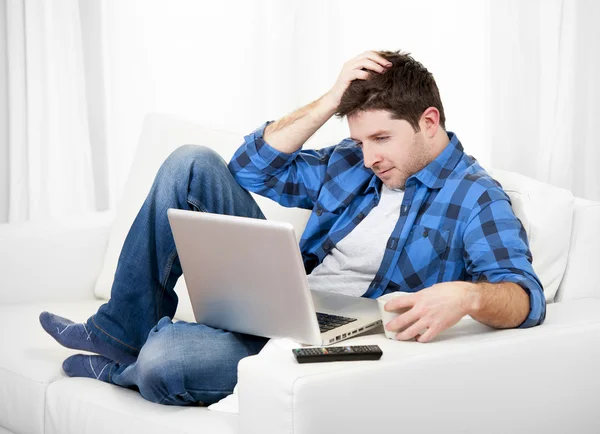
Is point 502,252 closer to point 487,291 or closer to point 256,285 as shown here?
point 487,291

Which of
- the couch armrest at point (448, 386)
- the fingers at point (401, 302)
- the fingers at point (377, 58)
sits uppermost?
the fingers at point (377, 58)

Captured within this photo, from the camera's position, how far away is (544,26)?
7.35ft

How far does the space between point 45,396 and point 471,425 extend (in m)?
0.92

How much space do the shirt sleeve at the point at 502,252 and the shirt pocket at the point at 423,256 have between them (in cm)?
8

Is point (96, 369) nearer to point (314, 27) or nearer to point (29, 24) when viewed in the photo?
point (314, 27)

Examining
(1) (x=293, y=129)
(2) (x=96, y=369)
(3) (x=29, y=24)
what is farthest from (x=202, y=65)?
(2) (x=96, y=369)

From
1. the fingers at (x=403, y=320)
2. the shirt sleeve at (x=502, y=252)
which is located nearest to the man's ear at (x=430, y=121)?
the shirt sleeve at (x=502, y=252)

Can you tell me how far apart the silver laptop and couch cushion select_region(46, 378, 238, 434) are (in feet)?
0.60

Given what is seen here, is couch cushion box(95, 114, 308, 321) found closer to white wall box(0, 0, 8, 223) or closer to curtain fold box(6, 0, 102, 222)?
curtain fold box(6, 0, 102, 222)

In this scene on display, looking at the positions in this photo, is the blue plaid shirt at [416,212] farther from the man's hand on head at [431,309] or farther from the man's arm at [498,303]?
the man's hand on head at [431,309]

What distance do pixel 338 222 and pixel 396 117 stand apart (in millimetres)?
311

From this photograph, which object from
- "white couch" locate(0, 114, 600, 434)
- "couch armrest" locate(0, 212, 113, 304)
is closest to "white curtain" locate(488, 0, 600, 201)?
"white couch" locate(0, 114, 600, 434)

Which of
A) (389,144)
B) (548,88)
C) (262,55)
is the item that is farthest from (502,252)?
(262,55)

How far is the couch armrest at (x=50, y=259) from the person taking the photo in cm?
242
